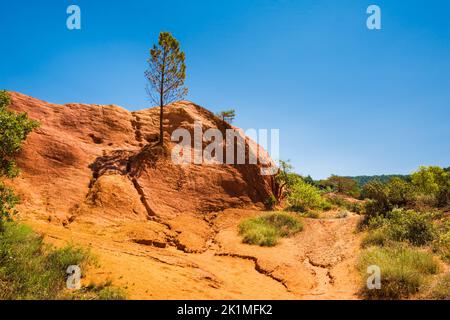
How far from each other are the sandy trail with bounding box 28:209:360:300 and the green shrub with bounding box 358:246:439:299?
0.51m

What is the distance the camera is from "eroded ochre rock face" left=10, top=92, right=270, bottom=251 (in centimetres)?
1173

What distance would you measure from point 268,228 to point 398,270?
6.59 m

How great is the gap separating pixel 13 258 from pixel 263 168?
14640 mm

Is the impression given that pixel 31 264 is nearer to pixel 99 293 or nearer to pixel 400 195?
pixel 99 293

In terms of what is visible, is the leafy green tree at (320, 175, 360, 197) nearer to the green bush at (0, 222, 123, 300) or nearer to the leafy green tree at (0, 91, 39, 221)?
the leafy green tree at (0, 91, 39, 221)

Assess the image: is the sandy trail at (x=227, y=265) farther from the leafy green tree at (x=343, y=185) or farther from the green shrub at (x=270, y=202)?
the leafy green tree at (x=343, y=185)

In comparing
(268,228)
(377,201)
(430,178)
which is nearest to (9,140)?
(268,228)

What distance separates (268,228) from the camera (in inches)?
519

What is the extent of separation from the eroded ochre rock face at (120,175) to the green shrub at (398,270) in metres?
6.24

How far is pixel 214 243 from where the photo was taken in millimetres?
12352

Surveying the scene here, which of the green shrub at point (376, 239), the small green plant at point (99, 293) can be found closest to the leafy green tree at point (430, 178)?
the green shrub at point (376, 239)
